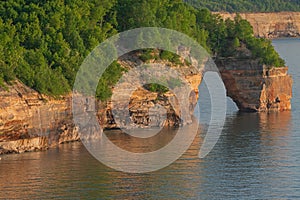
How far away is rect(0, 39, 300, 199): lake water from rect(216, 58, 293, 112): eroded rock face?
2169 centimetres

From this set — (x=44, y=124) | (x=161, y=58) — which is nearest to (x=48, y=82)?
(x=44, y=124)

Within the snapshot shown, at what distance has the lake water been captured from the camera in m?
60.8

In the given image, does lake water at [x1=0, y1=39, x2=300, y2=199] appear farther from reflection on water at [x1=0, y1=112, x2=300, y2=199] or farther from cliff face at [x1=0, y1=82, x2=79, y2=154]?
cliff face at [x1=0, y1=82, x2=79, y2=154]

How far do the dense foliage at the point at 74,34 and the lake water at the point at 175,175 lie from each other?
6.57 metres

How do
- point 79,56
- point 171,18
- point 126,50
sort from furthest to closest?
1. point 171,18
2. point 126,50
3. point 79,56

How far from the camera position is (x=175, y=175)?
66.8 meters

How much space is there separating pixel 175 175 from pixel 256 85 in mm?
39822

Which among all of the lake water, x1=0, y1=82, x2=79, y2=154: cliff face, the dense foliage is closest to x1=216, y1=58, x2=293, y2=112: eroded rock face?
the dense foliage

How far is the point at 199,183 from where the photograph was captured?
64125mm

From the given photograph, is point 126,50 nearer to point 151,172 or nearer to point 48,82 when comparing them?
point 48,82

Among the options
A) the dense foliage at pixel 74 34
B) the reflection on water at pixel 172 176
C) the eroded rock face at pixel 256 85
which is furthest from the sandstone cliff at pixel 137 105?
the reflection on water at pixel 172 176

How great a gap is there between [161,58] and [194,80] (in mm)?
4642

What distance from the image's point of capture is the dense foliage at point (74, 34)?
79875 millimetres

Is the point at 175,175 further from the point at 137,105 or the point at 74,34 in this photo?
the point at 74,34
